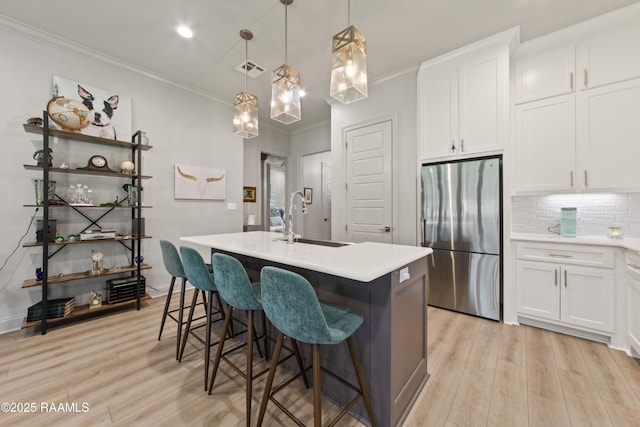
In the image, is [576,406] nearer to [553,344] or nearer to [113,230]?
[553,344]

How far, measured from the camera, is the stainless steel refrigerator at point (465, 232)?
266 centimetres

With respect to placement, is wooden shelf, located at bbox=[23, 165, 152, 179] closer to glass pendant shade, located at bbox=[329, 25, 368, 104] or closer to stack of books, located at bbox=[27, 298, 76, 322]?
stack of books, located at bbox=[27, 298, 76, 322]

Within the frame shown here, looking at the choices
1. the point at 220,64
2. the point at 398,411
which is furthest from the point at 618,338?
the point at 220,64

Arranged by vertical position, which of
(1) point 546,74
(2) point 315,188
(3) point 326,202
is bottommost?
(3) point 326,202

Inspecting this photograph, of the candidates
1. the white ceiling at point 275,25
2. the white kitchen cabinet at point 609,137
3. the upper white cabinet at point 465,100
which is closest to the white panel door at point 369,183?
the upper white cabinet at point 465,100

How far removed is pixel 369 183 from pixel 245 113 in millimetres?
1964

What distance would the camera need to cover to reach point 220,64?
3189mm

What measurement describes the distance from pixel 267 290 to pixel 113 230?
2814mm

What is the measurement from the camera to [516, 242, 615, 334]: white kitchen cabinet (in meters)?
2.25

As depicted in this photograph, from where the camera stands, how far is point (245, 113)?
8.37ft

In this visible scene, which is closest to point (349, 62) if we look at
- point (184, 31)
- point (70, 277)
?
point (184, 31)

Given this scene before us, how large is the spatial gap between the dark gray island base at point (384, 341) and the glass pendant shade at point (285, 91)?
1.38 m

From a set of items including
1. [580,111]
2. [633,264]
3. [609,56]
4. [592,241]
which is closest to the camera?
[633,264]

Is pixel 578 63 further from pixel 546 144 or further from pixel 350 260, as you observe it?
pixel 350 260
